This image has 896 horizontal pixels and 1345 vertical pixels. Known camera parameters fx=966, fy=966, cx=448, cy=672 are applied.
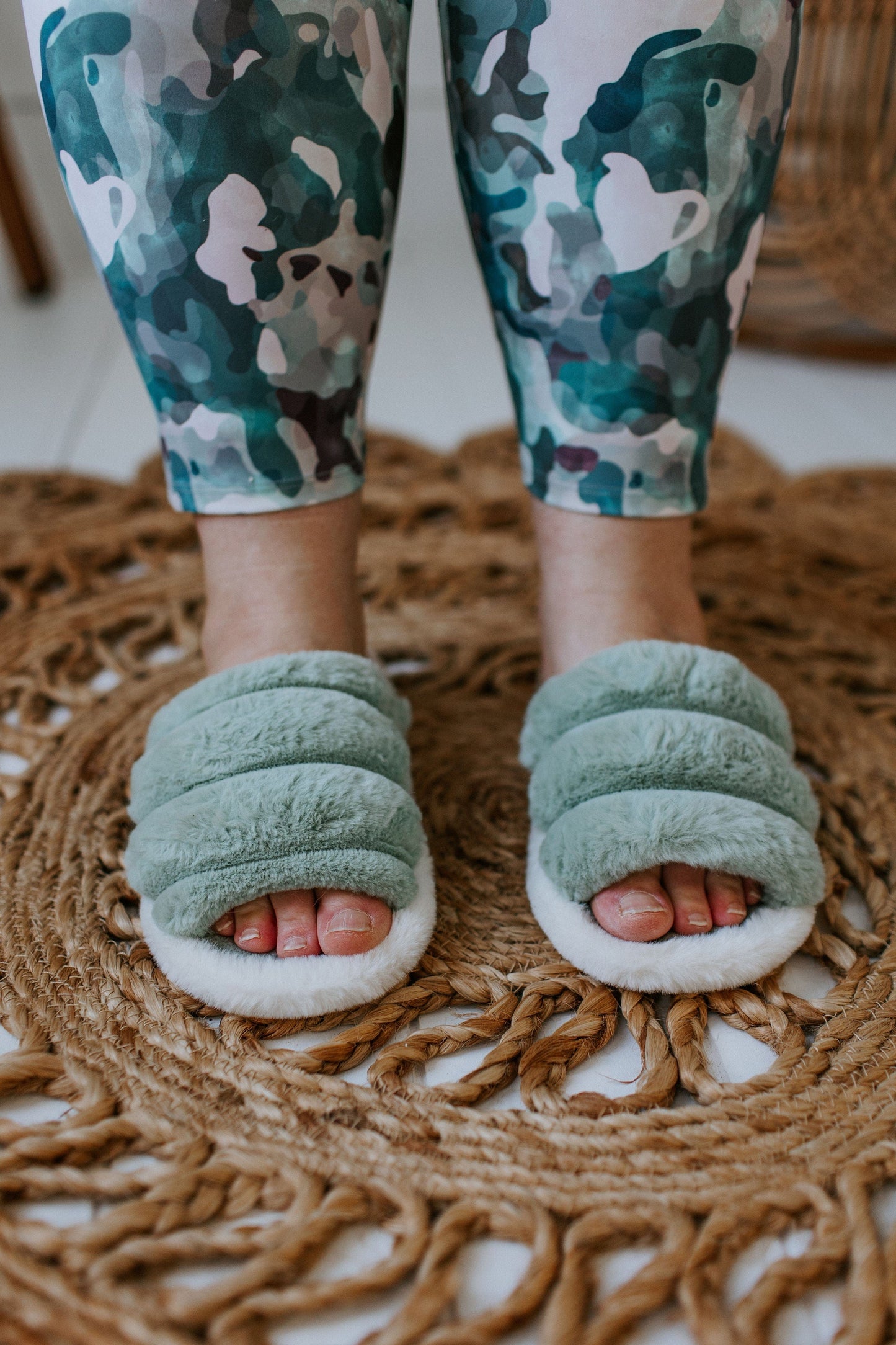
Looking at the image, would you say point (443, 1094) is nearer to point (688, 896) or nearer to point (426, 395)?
point (688, 896)

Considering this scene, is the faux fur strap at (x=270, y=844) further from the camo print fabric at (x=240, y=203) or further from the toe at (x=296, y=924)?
the camo print fabric at (x=240, y=203)

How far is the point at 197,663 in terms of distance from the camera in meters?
0.62

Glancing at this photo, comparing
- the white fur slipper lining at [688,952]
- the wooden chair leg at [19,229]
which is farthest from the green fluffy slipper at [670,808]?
the wooden chair leg at [19,229]

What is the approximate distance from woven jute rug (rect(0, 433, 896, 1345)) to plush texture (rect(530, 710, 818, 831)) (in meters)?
0.06

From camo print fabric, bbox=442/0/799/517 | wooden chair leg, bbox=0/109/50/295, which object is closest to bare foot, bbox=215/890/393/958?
camo print fabric, bbox=442/0/799/517

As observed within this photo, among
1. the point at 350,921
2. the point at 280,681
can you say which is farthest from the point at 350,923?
the point at 280,681

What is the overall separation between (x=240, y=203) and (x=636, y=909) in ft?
1.15

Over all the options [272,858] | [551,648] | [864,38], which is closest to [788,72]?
[551,648]

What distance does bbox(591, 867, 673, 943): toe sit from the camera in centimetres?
41

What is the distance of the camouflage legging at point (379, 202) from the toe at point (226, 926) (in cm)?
20

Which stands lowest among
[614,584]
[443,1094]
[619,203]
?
[443,1094]

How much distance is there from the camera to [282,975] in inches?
15.7

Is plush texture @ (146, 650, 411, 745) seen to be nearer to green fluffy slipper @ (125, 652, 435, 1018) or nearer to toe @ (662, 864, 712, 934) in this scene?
green fluffy slipper @ (125, 652, 435, 1018)

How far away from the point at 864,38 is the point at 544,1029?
1061 mm
